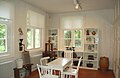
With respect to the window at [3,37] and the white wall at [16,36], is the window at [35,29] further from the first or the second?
the window at [3,37]

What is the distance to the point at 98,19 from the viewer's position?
586 cm

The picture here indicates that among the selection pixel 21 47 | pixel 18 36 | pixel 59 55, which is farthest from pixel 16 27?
pixel 59 55

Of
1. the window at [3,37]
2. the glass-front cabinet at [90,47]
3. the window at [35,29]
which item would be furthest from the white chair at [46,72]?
the glass-front cabinet at [90,47]

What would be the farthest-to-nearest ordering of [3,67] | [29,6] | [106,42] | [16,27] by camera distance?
[106,42] < [29,6] < [16,27] < [3,67]

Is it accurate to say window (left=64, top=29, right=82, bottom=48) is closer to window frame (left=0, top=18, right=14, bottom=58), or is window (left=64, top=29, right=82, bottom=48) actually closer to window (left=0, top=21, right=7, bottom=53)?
window frame (left=0, top=18, right=14, bottom=58)

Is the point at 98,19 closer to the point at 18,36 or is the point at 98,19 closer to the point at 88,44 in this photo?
the point at 88,44

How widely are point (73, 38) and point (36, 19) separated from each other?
6.97ft

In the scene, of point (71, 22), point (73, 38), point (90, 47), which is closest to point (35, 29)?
point (71, 22)

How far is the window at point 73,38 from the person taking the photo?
6.22 metres

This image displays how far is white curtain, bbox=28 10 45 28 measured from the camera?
513cm

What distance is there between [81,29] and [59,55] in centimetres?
179

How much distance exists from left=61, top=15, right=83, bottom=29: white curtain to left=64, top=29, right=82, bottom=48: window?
263mm

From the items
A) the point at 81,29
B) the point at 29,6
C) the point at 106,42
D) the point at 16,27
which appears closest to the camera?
the point at 16,27

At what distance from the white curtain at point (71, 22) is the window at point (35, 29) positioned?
1123mm
